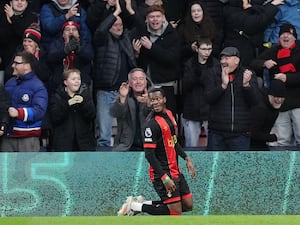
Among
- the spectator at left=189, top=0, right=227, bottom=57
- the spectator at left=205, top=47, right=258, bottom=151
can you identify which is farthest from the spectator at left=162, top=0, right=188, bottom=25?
the spectator at left=205, top=47, right=258, bottom=151

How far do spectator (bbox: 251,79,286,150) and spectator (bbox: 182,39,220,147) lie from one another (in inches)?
25.2

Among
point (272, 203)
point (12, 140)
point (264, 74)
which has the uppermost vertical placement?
point (264, 74)

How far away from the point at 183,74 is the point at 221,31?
80 centimetres

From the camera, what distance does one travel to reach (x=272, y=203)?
11.4 meters

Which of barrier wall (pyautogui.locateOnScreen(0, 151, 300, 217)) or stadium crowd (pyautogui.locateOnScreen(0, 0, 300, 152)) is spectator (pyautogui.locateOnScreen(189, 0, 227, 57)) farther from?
barrier wall (pyautogui.locateOnScreen(0, 151, 300, 217))

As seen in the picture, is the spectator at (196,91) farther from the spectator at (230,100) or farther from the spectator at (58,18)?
the spectator at (58,18)

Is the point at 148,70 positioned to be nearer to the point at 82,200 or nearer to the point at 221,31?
the point at 221,31

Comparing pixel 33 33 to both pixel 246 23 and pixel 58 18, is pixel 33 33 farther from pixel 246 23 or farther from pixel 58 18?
pixel 246 23

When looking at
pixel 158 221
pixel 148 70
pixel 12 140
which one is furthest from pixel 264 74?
pixel 158 221

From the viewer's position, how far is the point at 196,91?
38.7 ft

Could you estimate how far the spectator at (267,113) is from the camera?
453 inches

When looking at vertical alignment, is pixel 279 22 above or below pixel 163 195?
above

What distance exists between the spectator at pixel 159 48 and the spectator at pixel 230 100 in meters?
0.61

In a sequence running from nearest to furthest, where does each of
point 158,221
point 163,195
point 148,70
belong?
1. point 158,221
2. point 163,195
3. point 148,70
